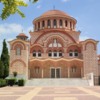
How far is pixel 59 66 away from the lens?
125ft

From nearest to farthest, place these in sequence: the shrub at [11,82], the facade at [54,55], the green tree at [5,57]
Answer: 1. the shrub at [11,82]
2. the green tree at [5,57]
3. the facade at [54,55]

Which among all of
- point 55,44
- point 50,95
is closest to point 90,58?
point 55,44

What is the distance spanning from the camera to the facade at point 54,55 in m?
37.1

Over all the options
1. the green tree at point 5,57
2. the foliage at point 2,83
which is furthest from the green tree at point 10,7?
the green tree at point 5,57

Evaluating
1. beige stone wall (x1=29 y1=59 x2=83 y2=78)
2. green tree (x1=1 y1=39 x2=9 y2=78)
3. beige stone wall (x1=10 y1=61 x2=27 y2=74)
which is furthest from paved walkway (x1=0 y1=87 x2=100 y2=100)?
beige stone wall (x1=29 y1=59 x2=83 y2=78)

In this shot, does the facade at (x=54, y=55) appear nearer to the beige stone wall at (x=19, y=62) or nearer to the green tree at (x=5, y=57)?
the beige stone wall at (x=19, y=62)

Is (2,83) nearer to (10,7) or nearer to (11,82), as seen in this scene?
(11,82)

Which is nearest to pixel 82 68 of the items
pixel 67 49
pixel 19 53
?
pixel 67 49

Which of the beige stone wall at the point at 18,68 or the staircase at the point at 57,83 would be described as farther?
the beige stone wall at the point at 18,68

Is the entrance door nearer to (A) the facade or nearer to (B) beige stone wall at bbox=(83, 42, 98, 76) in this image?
(A) the facade

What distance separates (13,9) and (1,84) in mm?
23143

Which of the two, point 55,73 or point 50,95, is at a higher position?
point 55,73

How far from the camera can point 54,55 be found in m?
40.0

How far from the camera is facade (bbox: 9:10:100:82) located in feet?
122
